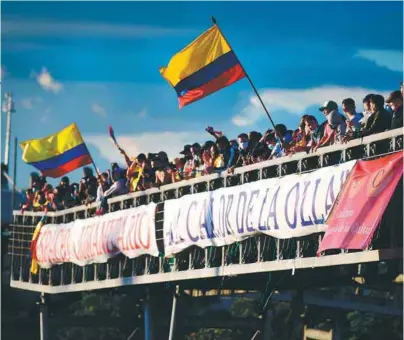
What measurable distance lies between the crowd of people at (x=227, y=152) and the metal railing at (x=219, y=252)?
163mm

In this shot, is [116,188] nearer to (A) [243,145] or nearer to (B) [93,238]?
(B) [93,238]

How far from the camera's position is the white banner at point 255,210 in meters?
21.8

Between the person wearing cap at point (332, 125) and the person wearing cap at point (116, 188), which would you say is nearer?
the person wearing cap at point (332, 125)

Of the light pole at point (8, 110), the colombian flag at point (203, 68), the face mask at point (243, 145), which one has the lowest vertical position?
the face mask at point (243, 145)

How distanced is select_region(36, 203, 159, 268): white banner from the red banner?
8.08 meters

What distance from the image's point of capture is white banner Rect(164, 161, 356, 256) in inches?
859

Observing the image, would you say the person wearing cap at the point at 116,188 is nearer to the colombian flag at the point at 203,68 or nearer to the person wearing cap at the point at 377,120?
the colombian flag at the point at 203,68

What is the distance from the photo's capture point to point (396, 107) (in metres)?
19.9

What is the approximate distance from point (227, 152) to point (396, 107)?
6029 mm

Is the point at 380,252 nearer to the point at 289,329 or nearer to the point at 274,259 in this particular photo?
the point at 274,259

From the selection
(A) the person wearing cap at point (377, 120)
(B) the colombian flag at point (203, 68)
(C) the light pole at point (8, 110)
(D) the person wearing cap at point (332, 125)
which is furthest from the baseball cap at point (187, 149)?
(C) the light pole at point (8, 110)

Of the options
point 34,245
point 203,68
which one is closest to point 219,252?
point 203,68

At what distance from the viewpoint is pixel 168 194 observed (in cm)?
2839

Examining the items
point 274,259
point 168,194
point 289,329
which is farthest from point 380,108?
point 289,329
